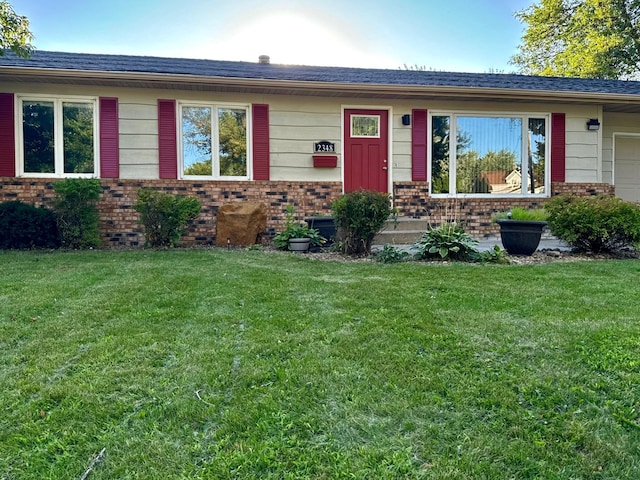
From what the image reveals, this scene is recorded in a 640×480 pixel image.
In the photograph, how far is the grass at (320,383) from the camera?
158 centimetres

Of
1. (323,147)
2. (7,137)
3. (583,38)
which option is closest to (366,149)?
(323,147)

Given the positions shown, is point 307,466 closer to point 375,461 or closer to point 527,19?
point 375,461

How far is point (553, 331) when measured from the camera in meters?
2.73

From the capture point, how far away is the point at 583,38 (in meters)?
17.8

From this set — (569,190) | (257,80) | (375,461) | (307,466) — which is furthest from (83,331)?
(569,190)

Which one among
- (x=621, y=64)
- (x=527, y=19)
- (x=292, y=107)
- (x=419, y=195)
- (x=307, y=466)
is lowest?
(x=307, y=466)

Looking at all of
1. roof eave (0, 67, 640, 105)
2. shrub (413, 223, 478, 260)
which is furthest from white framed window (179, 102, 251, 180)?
shrub (413, 223, 478, 260)

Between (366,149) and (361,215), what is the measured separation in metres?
3.02

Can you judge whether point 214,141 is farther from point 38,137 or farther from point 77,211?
point 38,137

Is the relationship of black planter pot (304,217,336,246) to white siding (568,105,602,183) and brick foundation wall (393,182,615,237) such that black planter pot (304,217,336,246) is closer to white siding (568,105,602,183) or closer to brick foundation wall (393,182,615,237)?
brick foundation wall (393,182,615,237)

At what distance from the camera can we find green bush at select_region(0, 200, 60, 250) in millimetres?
6496

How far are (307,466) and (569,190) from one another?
9.06 meters

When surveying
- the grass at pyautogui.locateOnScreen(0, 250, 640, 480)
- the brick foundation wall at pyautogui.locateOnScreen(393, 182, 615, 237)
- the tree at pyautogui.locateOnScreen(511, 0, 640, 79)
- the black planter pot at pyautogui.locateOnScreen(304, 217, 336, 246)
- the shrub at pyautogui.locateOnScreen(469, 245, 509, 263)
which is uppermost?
the tree at pyautogui.locateOnScreen(511, 0, 640, 79)

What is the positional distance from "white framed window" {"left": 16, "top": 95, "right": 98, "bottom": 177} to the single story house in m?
0.02
